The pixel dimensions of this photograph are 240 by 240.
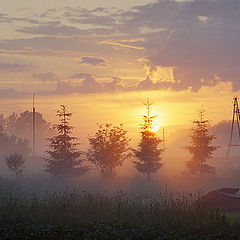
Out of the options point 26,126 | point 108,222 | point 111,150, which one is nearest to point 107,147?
point 111,150

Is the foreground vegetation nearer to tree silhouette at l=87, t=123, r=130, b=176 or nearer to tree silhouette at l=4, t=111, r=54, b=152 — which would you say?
tree silhouette at l=87, t=123, r=130, b=176

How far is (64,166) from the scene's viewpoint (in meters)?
42.1

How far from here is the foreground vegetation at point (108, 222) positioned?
42.4 ft

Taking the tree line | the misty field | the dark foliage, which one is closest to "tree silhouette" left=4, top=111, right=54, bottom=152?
the dark foliage

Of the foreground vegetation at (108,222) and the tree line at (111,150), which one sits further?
the tree line at (111,150)

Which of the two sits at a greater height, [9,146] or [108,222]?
[9,146]

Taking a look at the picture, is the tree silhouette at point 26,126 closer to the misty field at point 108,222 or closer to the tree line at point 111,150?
the tree line at point 111,150

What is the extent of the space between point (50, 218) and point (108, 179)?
27.2m

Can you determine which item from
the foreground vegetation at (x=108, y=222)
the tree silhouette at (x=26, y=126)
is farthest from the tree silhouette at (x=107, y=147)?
the tree silhouette at (x=26, y=126)

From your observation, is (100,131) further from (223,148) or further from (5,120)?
(223,148)

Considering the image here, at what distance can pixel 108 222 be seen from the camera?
14.3 meters

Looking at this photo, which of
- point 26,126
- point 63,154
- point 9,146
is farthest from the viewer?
point 26,126

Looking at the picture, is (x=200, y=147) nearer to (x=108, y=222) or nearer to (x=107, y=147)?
(x=107, y=147)

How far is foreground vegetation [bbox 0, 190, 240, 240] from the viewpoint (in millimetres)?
12938
